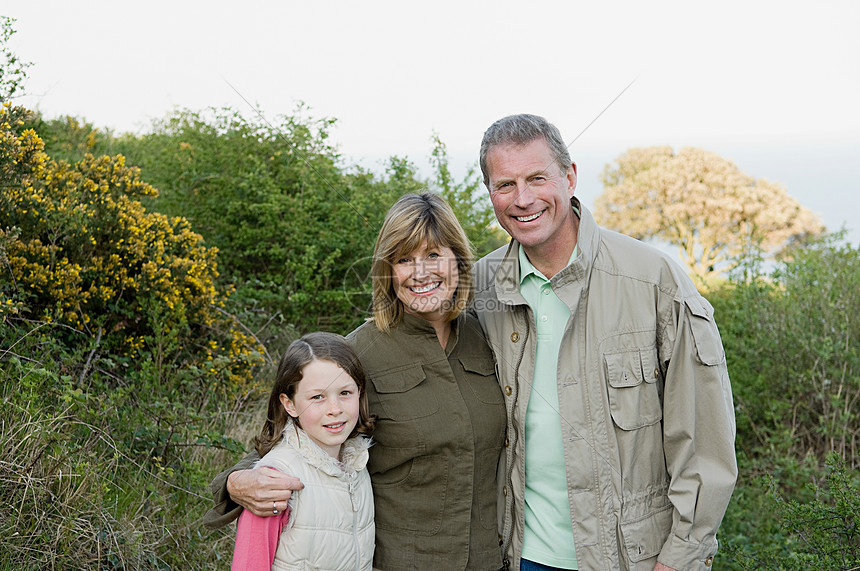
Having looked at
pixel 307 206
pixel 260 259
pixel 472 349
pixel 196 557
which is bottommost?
pixel 196 557

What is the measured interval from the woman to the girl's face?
130mm

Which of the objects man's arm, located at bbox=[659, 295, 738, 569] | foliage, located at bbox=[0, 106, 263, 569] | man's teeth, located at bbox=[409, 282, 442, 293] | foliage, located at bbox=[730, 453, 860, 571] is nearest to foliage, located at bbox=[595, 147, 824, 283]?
foliage, located at bbox=[730, 453, 860, 571]

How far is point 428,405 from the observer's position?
2.76 metres

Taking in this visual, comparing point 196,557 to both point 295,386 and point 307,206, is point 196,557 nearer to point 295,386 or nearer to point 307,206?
point 295,386

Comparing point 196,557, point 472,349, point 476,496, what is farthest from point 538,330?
point 196,557

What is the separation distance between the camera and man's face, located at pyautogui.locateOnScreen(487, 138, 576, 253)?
280 cm

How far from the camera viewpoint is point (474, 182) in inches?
330

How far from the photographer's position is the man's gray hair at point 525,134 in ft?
9.24

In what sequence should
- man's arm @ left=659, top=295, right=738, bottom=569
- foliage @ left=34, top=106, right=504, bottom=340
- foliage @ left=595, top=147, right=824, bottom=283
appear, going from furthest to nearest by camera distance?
1. foliage @ left=595, top=147, right=824, bottom=283
2. foliage @ left=34, top=106, right=504, bottom=340
3. man's arm @ left=659, top=295, right=738, bottom=569

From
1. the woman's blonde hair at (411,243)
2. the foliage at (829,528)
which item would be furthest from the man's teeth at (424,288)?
the foliage at (829,528)

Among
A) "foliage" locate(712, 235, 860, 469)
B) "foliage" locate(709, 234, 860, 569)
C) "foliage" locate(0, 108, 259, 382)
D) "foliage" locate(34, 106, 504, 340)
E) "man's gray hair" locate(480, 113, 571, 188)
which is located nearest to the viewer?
"man's gray hair" locate(480, 113, 571, 188)

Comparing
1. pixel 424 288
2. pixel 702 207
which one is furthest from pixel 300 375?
pixel 702 207

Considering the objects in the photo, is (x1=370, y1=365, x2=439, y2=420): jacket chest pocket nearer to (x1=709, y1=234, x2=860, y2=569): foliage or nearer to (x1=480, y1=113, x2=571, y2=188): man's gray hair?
(x1=480, y1=113, x2=571, y2=188): man's gray hair

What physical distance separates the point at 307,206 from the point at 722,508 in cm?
613
